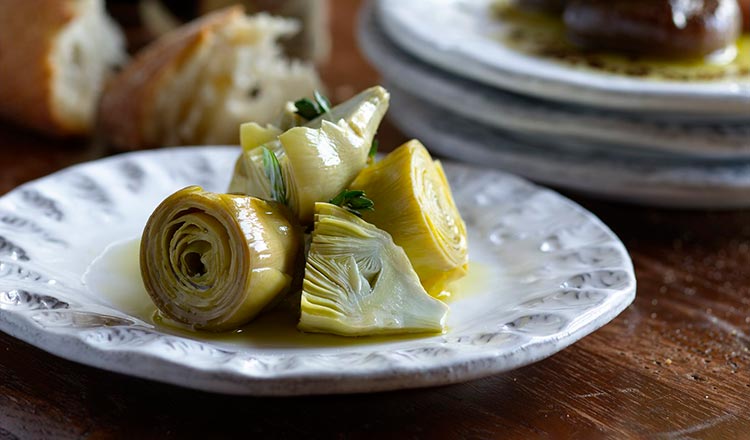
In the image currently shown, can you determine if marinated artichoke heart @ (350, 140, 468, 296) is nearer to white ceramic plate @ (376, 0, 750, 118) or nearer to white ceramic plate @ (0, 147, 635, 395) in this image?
white ceramic plate @ (0, 147, 635, 395)

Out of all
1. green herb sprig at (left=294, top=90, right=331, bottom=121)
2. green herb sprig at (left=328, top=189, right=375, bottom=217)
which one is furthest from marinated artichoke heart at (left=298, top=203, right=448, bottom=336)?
green herb sprig at (left=294, top=90, right=331, bottom=121)

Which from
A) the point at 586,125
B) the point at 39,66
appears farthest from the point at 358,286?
the point at 39,66

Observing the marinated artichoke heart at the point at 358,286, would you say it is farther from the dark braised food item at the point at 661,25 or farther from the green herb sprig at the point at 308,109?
the dark braised food item at the point at 661,25

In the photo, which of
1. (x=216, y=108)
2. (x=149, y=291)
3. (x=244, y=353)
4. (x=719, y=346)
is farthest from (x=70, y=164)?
(x=719, y=346)

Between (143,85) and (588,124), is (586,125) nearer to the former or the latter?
(588,124)

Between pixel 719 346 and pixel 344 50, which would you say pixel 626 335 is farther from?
pixel 344 50

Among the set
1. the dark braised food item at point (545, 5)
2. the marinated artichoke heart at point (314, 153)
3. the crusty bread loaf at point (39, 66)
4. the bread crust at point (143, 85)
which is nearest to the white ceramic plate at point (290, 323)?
the marinated artichoke heart at point (314, 153)
